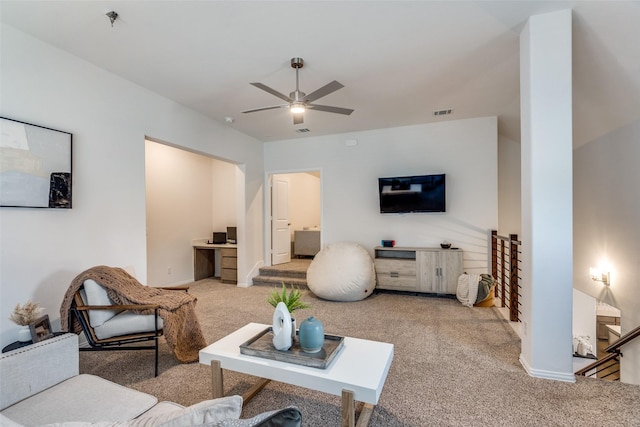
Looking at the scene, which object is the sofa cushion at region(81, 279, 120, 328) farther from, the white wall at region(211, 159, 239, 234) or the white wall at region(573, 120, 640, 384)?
the white wall at region(573, 120, 640, 384)

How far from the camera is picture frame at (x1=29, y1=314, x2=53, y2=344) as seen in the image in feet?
7.13

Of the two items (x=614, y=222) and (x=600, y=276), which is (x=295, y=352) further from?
(x=600, y=276)

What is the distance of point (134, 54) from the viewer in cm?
284

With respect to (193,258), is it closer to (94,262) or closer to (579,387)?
(94,262)

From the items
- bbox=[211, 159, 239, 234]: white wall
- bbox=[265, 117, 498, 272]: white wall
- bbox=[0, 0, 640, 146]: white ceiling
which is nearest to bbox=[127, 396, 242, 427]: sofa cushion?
bbox=[0, 0, 640, 146]: white ceiling

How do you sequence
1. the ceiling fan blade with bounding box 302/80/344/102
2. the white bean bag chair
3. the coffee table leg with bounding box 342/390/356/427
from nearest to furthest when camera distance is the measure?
1. the coffee table leg with bounding box 342/390/356/427
2. the ceiling fan blade with bounding box 302/80/344/102
3. the white bean bag chair

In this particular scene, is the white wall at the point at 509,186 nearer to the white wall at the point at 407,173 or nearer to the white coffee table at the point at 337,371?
the white wall at the point at 407,173

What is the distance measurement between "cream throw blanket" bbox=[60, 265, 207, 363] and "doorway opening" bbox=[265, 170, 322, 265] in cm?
331

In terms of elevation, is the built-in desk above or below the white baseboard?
above

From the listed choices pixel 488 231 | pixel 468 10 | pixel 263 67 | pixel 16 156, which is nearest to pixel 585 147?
pixel 488 231

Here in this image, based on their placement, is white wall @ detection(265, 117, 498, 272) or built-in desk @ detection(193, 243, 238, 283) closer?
white wall @ detection(265, 117, 498, 272)

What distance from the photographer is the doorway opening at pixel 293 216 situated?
612 cm

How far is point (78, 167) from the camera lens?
115 inches

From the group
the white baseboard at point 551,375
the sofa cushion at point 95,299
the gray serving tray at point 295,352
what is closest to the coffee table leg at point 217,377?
the gray serving tray at point 295,352
